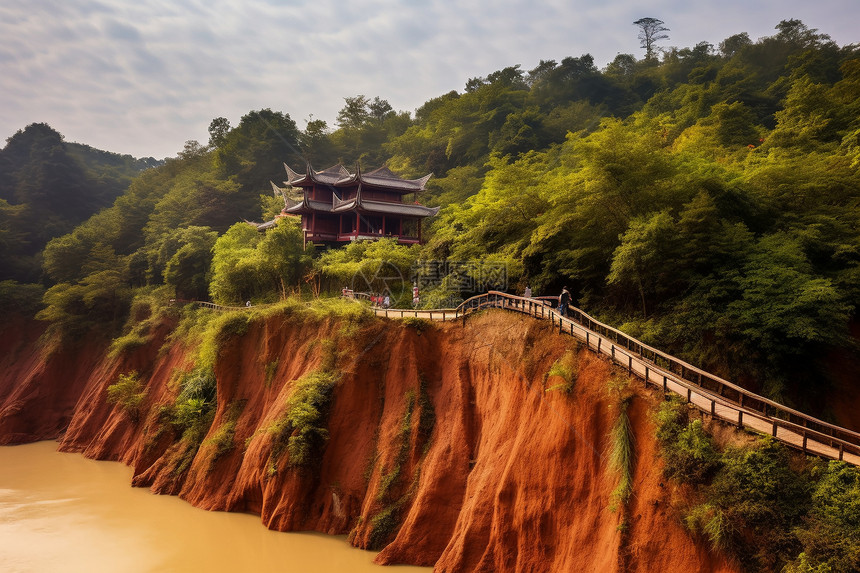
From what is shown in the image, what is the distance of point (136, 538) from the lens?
1948 cm

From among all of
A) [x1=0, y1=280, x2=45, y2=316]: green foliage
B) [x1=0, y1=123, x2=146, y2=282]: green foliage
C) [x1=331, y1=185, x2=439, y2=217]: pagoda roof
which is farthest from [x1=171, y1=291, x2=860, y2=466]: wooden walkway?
[x1=0, y1=123, x2=146, y2=282]: green foliage

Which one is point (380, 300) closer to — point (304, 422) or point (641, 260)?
point (304, 422)

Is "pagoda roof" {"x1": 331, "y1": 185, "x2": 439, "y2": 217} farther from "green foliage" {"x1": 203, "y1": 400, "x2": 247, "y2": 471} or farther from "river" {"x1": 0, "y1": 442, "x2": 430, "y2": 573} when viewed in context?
"river" {"x1": 0, "y1": 442, "x2": 430, "y2": 573}

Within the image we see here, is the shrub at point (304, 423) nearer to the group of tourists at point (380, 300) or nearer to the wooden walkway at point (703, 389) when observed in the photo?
the group of tourists at point (380, 300)

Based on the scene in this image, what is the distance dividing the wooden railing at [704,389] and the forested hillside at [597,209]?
100 cm

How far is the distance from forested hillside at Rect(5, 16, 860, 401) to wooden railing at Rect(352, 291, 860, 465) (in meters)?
1.00

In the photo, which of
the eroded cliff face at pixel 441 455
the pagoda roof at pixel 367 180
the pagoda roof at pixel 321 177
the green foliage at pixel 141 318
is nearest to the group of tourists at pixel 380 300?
the eroded cliff face at pixel 441 455

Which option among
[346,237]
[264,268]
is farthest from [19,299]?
[346,237]

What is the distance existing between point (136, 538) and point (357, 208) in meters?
24.7

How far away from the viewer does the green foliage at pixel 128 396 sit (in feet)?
101

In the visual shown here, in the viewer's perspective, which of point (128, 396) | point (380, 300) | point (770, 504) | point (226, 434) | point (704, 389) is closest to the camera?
point (770, 504)

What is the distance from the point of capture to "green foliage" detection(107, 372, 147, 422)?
3083 cm

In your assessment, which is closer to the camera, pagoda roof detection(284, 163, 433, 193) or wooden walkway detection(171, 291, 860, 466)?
wooden walkway detection(171, 291, 860, 466)

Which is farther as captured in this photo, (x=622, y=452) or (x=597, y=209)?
(x=597, y=209)
